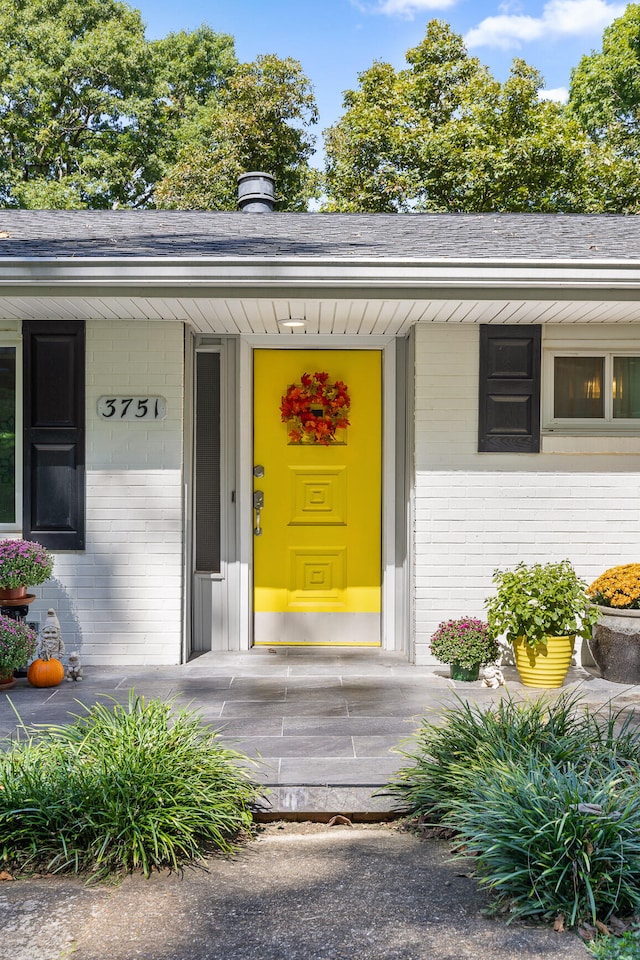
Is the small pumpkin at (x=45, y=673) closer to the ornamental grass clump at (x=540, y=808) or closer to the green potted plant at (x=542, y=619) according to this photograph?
the ornamental grass clump at (x=540, y=808)

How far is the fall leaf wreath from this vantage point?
6031mm

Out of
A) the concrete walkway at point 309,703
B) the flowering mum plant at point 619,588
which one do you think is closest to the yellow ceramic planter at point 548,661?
the concrete walkway at point 309,703

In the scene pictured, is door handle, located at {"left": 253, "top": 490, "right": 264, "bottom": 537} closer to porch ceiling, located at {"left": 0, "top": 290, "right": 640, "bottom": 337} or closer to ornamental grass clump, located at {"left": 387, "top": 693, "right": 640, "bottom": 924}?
porch ceiling, located at {"left": 0, "top": 290, "right": 640, "bottom": 337}

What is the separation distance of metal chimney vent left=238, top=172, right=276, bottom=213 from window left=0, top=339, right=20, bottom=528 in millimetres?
3114

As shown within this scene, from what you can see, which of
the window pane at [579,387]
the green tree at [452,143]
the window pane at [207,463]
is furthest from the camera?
the green tree at [452,143]

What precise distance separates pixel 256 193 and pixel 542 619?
4975 mm

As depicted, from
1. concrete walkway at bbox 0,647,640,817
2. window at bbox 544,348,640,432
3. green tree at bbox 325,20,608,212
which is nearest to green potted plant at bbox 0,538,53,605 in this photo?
concrete walkway at bbox 0,647,640,817

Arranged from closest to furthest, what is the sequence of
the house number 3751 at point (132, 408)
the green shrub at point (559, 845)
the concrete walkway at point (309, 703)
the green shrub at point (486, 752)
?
the green shrub at point (559, 845), the green shrub at point (486, 752), the concrete walkway at point (309, 703), the house number 3751 at point (132, 408)

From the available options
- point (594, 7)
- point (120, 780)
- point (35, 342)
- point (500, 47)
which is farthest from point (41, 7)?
point (120, 780)

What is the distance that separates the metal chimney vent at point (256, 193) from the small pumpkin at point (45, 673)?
469cm

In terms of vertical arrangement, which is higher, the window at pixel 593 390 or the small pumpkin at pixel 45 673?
the window at pixel 593 390

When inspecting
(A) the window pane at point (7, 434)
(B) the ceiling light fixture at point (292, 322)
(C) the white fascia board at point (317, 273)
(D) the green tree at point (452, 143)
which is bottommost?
(A) the window pane at point (7, 434)

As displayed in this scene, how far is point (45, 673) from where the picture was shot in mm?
4984

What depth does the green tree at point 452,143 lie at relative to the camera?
46.9 ft
